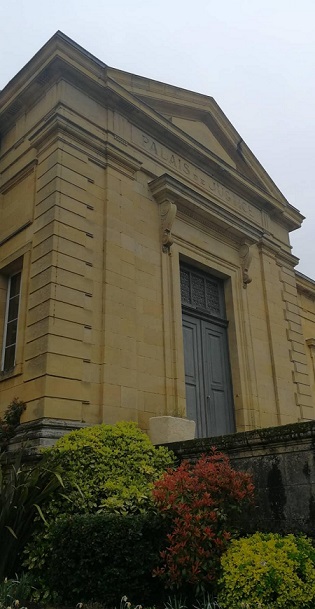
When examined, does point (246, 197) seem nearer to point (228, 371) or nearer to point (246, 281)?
point (246, 281)

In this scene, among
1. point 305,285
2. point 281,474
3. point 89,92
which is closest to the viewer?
point 281,474

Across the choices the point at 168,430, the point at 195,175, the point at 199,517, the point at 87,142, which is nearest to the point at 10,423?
the point at 168,430

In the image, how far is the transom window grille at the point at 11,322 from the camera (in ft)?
29.8

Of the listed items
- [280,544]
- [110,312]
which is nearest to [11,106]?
[110,312]

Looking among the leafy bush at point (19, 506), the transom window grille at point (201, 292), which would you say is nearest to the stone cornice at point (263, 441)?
the leafy bush at point (19, 506)

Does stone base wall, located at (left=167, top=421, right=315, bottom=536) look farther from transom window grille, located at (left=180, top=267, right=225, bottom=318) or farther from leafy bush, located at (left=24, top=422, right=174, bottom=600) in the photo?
transom window grille, located at (left=180, top=267, right=225, bottom=318)

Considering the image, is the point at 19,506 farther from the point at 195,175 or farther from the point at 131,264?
the point at 195,175

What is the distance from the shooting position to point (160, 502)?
535 centimetres

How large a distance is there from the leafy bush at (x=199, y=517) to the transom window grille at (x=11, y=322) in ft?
14.5

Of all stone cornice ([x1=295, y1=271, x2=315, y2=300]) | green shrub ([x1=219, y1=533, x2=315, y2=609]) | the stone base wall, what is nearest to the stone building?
the stone base wall

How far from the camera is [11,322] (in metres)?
9.44

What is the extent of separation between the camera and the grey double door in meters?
10.7

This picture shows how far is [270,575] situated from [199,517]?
890mm

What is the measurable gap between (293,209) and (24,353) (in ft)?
33.2
